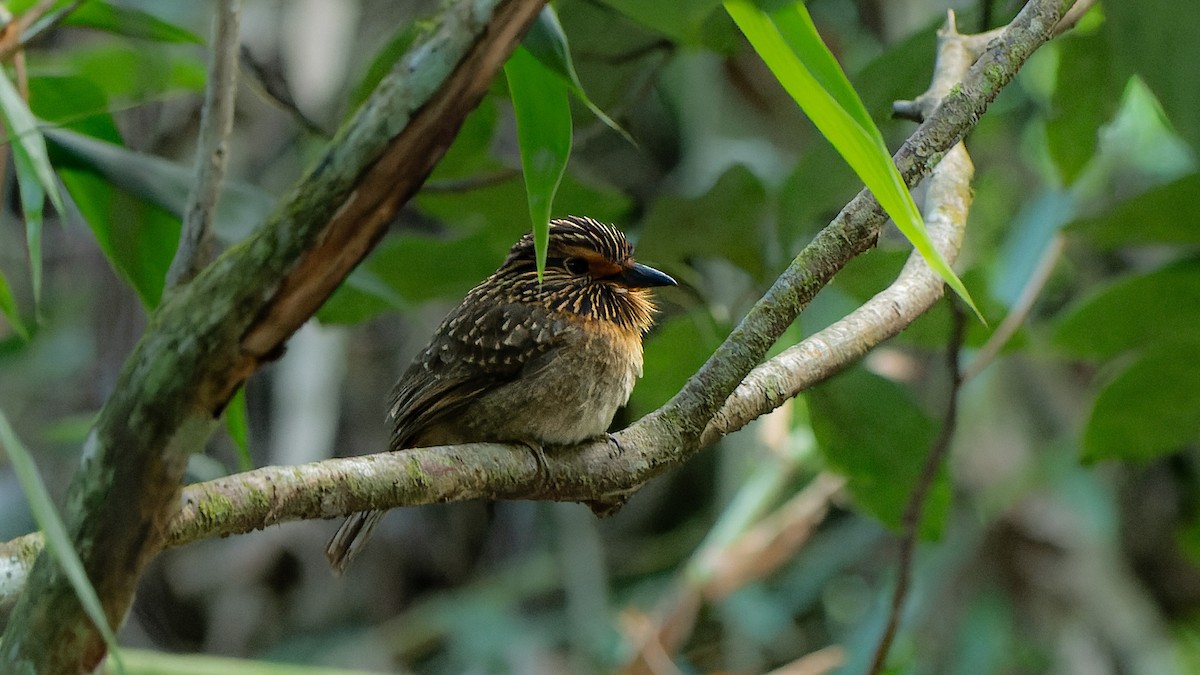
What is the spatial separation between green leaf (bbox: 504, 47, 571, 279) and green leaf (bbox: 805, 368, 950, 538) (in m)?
1.16

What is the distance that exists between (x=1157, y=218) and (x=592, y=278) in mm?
985

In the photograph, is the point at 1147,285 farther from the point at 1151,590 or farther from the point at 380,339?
the point at 380,339

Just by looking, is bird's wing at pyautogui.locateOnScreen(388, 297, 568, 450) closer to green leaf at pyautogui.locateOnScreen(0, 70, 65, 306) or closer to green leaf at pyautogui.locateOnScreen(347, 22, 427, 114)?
green leaf at pyautogui.locateOnScreen(347, 22, 427, 114)

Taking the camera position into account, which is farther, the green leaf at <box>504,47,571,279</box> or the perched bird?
the perched bird

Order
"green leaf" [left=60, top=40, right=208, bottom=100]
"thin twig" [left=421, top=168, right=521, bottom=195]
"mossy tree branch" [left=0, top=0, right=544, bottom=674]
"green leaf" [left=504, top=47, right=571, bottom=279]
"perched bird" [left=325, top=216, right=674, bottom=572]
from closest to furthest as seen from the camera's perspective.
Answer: "mossy tree branch" [left=0, top=0, right=544, bottom=674] < "green leaf" [left=504, top=47, right=571, bottom=279] < "perched bird" [left=325, top=216, right=674, bottom=572] < "thin twig" [left=421, top=168, right=521, bottom=195] < "green leaf" [left=60, top=40, right=208, bottom=100]

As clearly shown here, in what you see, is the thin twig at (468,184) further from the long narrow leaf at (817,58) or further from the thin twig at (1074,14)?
the long narrow leaf at (817,58)

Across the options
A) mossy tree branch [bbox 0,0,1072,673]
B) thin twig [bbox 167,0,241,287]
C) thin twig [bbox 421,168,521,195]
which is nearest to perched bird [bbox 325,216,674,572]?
thin twig [bbox 421,168,521,195]

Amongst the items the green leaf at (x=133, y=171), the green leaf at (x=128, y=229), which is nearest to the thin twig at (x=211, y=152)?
the green leaf at (x=133, y=171)

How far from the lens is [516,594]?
4.01 meters

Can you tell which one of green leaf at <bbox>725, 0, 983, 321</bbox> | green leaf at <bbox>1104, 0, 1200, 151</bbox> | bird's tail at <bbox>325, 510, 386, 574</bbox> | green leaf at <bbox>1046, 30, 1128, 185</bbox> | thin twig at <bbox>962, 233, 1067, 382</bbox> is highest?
green leaf at <bbox>725, 0, 983, 321</bbox>

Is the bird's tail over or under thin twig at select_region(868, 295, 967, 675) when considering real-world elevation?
over

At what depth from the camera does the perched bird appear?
1.80 m

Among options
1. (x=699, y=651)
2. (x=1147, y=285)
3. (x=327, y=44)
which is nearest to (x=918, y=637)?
(x=699, y=651)

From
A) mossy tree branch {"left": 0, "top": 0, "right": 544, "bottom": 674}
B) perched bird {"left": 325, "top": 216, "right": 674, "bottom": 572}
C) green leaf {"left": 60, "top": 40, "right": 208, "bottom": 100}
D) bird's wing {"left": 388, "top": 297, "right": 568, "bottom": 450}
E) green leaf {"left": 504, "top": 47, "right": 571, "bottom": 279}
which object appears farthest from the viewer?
green leaf {"left": 60, "top": 40, "right": 208, "bottom": 100}
